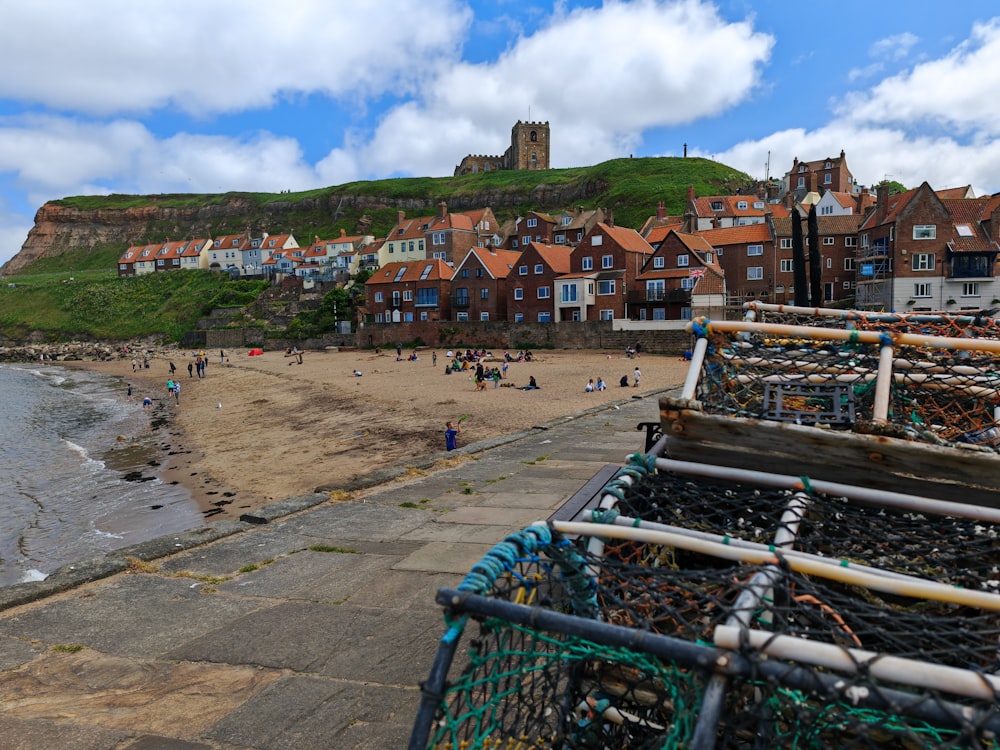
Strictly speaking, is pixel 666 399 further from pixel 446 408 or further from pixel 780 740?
pixel 446 408

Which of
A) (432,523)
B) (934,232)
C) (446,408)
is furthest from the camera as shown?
(934,232)

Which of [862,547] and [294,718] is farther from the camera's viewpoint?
[294,718]

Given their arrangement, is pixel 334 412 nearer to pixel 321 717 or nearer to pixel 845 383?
pixel 321 717

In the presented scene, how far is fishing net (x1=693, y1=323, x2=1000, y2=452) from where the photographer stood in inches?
175

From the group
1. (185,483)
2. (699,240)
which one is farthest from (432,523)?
(699,240)

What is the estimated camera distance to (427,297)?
67.6m

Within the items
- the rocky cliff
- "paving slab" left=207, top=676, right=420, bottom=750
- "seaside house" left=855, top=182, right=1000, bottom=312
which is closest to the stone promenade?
"paving slab" left=207, top=676, right=420, bottom=750

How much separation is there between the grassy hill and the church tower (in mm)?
8499

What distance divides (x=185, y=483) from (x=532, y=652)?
67.1ft

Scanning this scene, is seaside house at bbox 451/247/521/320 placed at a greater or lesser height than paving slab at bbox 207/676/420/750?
greater

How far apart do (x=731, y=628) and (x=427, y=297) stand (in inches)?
2624

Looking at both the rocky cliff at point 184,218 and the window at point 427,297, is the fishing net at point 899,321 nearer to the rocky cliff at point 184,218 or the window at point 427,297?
the window at point 427,297

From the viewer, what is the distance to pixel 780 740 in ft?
7.59

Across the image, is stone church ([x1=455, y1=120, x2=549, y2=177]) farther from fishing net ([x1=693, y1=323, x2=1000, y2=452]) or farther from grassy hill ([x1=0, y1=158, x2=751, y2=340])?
fishing net ([x1=693, y1=323, x2=1000, y2=452])
